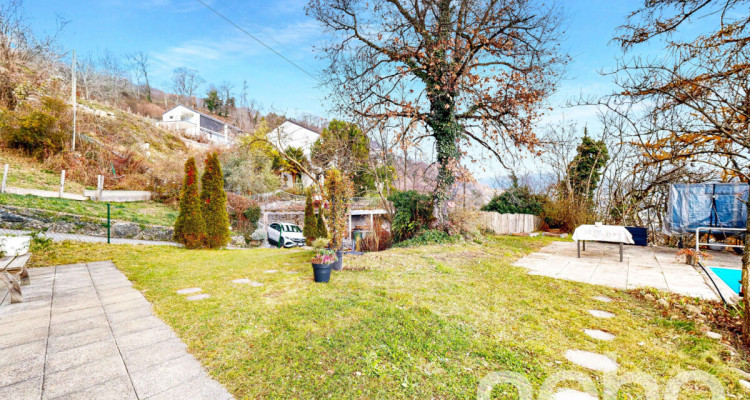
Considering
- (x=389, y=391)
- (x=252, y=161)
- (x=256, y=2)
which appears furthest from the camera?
(x=252, y=161)

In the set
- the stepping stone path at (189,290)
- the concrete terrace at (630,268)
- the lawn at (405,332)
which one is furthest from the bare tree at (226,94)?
the concrete terrace at (630,268)

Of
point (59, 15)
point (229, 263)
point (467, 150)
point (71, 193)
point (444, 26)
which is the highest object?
point (59, 15)

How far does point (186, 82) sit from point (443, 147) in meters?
53.8

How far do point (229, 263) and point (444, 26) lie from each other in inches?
297

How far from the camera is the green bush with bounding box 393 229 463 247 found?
27.2ft

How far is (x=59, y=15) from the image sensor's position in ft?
61.6

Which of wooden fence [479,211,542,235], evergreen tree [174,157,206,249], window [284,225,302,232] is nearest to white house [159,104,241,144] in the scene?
window [284,225,302,232]

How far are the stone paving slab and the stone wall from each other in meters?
7.27

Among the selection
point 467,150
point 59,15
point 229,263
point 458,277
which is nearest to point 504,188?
point 467,150

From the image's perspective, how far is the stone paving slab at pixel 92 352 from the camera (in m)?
1.88

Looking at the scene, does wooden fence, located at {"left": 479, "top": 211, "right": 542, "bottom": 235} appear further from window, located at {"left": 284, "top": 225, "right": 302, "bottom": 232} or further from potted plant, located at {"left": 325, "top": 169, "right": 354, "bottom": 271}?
window, located at {"left": 284, "top": 225, "right": 302, "bottom": 232}

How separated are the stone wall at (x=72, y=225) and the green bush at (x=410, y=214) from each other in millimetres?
8414

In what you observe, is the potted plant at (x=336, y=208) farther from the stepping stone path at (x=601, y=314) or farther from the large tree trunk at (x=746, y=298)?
the large tree trunk at (x=746, y=298)

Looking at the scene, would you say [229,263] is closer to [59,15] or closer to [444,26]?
[444,26]
